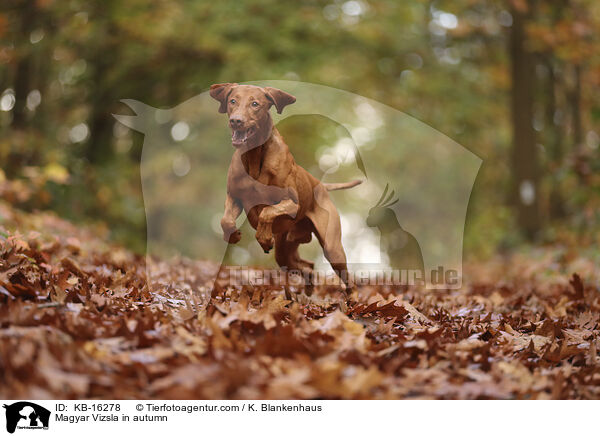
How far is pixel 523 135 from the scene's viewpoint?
11.9 metres

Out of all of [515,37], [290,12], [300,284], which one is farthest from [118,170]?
[515,37]

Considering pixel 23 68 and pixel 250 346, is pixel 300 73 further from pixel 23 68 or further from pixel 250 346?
pixel 250 346

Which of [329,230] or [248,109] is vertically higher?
[248,109]

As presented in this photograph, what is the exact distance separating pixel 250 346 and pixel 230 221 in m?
1.34

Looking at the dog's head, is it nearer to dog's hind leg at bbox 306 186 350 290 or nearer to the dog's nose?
the dog's nose

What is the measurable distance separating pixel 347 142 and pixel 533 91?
870 centimetres

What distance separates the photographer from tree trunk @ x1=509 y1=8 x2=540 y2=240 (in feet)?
38.5

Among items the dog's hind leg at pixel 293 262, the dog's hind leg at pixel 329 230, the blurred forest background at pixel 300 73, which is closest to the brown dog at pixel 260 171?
the dog's hind leg at pixel 329 230

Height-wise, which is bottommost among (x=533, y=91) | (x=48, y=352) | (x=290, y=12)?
(x=48, y=352)

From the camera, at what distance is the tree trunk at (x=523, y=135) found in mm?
11750

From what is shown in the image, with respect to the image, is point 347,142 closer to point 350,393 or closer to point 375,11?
point 350,393

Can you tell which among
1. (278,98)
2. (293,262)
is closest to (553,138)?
(293,262)

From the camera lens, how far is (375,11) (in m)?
13.5
